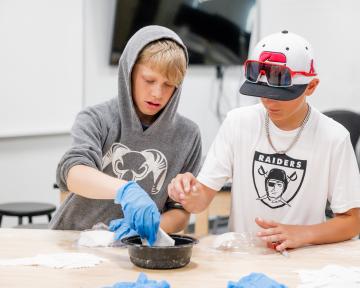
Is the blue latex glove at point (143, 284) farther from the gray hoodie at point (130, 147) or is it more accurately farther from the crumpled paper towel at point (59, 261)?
the gray hoodie at point (130, 147)

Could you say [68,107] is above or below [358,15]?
below

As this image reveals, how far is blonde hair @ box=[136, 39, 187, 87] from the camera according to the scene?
1.94 meters

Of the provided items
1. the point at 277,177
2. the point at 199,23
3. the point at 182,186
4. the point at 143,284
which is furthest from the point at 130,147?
the point at 199,23

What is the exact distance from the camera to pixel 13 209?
332 cm

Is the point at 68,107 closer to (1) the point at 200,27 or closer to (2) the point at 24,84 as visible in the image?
(2) the point at 24,84

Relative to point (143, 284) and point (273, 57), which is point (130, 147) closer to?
point (273, 57)

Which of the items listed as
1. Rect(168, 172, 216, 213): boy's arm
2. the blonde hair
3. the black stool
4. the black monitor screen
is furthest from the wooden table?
the black monitor screen

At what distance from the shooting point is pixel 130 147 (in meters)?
2.07

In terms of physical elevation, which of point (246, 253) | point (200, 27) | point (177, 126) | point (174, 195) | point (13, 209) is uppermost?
point (200, 27)

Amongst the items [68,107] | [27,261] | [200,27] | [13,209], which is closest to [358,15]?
[200,27]

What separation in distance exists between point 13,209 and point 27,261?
5.84 ft

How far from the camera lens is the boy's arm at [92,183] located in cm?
178

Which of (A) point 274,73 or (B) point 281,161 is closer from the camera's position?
(A) point 274,73

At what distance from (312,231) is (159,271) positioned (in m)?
0.54
